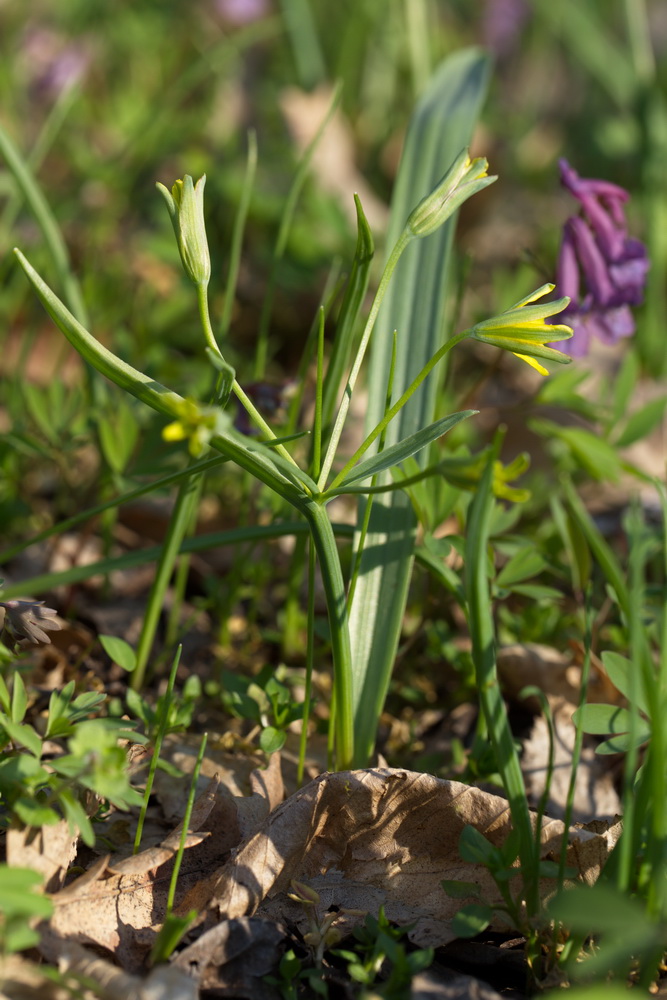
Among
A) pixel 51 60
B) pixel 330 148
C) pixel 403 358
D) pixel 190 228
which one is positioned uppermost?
pixel 51 60

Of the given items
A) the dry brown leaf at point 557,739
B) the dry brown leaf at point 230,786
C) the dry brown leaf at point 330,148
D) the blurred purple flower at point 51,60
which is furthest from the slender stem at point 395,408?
the blurred purple flower at point 51,60

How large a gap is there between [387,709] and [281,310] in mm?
1782

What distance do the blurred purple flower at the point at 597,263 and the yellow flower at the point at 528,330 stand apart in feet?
2.13

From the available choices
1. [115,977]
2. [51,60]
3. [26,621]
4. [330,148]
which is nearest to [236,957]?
[115,977]

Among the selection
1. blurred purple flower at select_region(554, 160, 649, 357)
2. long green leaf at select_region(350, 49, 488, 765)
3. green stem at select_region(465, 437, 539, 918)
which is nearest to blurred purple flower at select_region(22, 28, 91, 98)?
long green leaf at select_region(350, 49, 488, 765)

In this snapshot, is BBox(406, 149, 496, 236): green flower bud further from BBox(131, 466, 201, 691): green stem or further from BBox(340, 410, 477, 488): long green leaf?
BBox(131, 466, 201, 691): green stem

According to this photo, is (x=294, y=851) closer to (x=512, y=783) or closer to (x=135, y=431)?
(x=512, y=783)

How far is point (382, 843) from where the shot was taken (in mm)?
1318

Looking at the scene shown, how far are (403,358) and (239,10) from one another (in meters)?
3.63

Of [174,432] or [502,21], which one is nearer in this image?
[174,432]

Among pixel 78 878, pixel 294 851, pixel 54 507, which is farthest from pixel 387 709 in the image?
pixel 54 507

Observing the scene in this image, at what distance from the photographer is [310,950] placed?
1177 mm

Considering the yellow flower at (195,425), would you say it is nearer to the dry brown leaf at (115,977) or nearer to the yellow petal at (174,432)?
the yellow petal at (174,432)

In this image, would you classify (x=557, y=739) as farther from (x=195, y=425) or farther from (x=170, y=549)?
(x=195, y=425)
